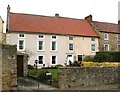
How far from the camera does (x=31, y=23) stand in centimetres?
4141

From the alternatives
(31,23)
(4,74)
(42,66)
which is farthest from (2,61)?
(31,23)

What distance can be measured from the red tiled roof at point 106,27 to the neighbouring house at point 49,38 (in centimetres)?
231

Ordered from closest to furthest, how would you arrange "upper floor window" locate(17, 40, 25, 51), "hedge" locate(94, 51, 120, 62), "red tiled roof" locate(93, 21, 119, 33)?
"hedge" locate(94, 51, 120, 62) < "upper floor window" locate(17, 40, 25, 51) < "red tiled roof" locate(93, 21, 119, 33)

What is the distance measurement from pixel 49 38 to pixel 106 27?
1398 centimetres

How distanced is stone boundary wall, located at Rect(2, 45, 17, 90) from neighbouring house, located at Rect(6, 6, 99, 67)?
2159 centimetres

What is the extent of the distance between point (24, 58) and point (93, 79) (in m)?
8.33

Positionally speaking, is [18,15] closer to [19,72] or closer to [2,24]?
[2,24]

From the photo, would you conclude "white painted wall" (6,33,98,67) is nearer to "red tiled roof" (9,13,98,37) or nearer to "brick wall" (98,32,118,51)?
"red tiled roof" (9,13,98,37)

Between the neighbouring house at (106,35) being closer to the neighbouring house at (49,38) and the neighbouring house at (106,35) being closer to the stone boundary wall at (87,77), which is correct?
the neighbouring house at (49,38)

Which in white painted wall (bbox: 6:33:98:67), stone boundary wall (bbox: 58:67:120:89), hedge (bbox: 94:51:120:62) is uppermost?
white painted wall (bbox: 6:33:98:67)

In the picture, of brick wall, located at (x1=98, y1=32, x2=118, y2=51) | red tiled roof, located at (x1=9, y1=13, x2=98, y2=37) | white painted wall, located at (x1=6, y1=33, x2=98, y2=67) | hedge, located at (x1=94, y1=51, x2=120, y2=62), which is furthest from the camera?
brick wall, located at (x1=98, y1=32, x2=118, y2=51)

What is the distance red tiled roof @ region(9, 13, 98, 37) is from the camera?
3950 cm

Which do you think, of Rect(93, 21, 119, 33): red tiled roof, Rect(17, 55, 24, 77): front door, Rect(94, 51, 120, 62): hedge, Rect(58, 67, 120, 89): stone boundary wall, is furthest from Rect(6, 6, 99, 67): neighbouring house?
Rect(58, 67, 120, 89): stone boundary wall

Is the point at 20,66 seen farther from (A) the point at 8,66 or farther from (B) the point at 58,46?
(B) the point at 58,46
